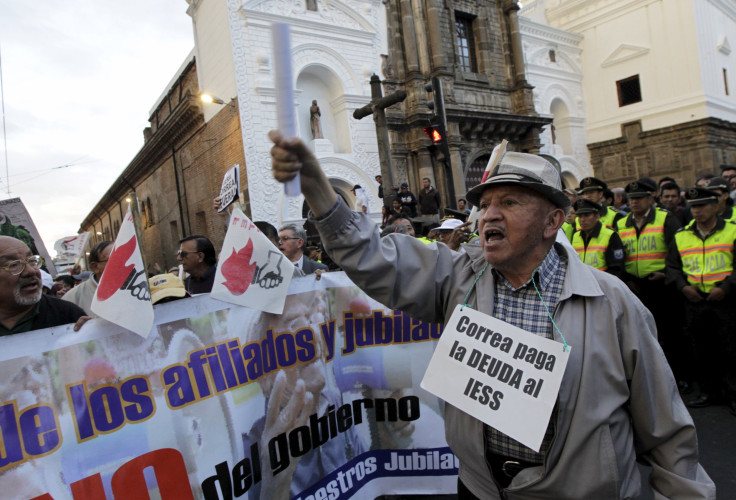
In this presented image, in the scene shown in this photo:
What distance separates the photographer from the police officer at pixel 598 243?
5.40 metres

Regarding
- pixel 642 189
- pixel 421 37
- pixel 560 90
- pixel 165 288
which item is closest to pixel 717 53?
pixel 560 90

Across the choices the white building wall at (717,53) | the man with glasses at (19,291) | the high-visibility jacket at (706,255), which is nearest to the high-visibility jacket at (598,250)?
the high-visibility jacket at (706,255)

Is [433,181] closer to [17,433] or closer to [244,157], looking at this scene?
[244,157]

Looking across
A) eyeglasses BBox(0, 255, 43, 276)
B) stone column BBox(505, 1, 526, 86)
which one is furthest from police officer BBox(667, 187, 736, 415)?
stone column BBox(505, 1, 526, 86)

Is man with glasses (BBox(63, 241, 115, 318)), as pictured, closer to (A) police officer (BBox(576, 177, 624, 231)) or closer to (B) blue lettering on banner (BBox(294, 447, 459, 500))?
(B) blue lettering on banner (BBox(294, 447, 459, 500))

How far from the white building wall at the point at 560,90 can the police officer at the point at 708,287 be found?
1765 cm

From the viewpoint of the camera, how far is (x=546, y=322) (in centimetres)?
174

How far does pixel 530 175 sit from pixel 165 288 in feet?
6.74

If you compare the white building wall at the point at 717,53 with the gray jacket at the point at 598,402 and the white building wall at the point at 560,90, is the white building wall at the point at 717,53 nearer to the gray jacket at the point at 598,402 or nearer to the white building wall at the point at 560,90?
the white building wall at the point at 560,90

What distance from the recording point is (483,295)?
1829 millimetres

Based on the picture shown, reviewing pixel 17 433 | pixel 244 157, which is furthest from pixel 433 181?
pixel 17 433

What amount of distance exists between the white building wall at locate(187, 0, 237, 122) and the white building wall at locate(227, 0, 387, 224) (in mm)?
412

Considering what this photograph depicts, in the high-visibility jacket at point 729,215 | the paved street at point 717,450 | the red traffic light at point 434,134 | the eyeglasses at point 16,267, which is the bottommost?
the paved street at point 717,450

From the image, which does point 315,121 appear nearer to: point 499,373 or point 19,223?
point 19,223
